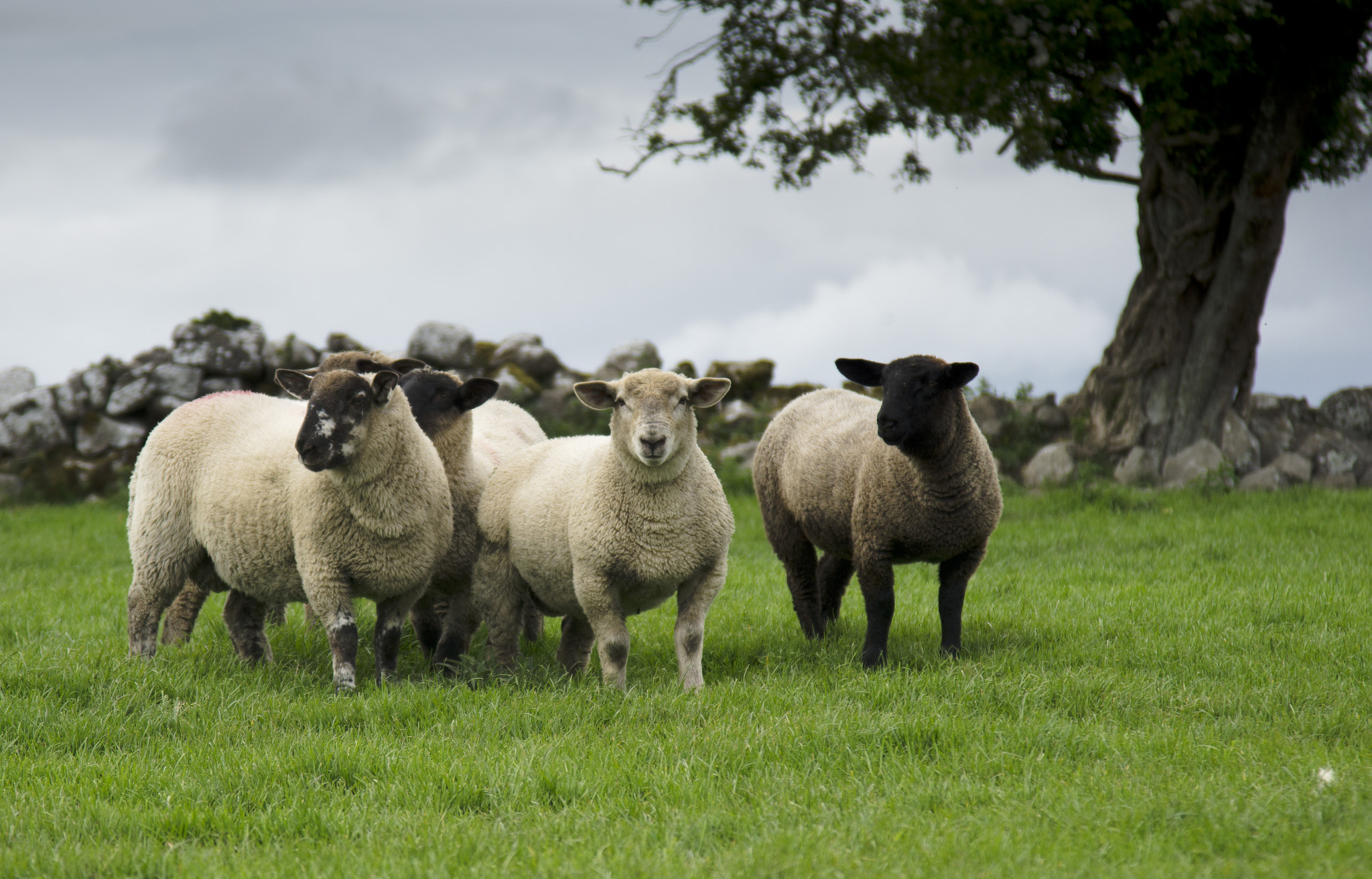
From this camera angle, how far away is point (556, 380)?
17.7 metres

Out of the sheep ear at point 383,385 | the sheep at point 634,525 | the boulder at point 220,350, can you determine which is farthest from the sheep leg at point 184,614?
the boulder at point 220,350

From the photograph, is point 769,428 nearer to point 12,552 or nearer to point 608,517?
point 608,517

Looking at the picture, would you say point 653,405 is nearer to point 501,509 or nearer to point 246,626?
point 501,509

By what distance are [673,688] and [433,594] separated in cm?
185

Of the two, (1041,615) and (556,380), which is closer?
(1041,615)

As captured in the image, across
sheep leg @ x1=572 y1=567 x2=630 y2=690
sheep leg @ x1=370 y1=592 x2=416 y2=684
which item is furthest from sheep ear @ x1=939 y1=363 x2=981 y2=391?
sheep leg @ x1=370 y1=592 x2=416 y2=684

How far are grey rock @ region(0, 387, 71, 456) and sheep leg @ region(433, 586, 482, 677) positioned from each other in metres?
13.9

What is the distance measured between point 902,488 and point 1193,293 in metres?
10.3

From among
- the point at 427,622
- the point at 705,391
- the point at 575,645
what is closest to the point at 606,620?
the point at 575,645

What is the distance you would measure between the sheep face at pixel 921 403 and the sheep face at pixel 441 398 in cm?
240

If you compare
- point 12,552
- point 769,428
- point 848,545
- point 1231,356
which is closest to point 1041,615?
point 848,545

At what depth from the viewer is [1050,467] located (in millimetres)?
14734

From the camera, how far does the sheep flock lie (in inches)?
217

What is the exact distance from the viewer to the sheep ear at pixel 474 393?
6492 mm
